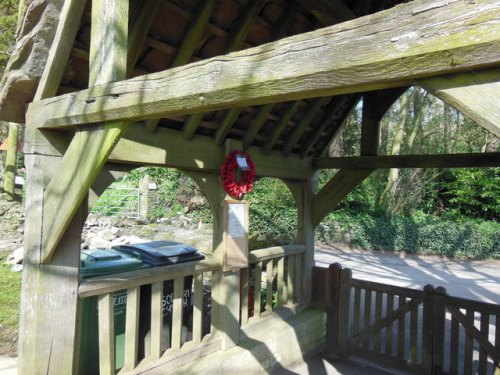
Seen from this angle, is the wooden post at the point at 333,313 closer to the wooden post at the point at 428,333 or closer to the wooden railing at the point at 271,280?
the wooden railing at the point at 271,280

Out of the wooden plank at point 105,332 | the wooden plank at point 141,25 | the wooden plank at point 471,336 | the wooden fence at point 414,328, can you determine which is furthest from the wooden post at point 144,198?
the wooden plank at point 141,25

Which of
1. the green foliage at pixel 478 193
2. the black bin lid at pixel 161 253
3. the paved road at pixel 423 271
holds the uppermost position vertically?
the green foliage at pixel 478 193

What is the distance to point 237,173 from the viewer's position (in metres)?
3.96

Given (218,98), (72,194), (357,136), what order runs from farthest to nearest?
(357,136) → (72,194) → (218,98)

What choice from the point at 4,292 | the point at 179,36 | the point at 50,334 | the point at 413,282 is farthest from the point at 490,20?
the point at 413,282

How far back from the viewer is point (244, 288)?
436cm

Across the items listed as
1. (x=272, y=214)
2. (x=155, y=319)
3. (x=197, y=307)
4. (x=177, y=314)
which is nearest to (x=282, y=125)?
(x=197, y=307)

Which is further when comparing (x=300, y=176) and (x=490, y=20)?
(x=300, y=176)

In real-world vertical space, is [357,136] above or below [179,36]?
above

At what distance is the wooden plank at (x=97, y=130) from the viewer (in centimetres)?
205

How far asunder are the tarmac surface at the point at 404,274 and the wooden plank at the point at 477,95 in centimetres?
403

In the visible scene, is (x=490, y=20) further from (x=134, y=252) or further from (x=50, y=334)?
(x=134, y=252)

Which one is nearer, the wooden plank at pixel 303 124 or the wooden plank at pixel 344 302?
the wooden plank at pixel 303 124

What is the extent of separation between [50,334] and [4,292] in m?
4.47
